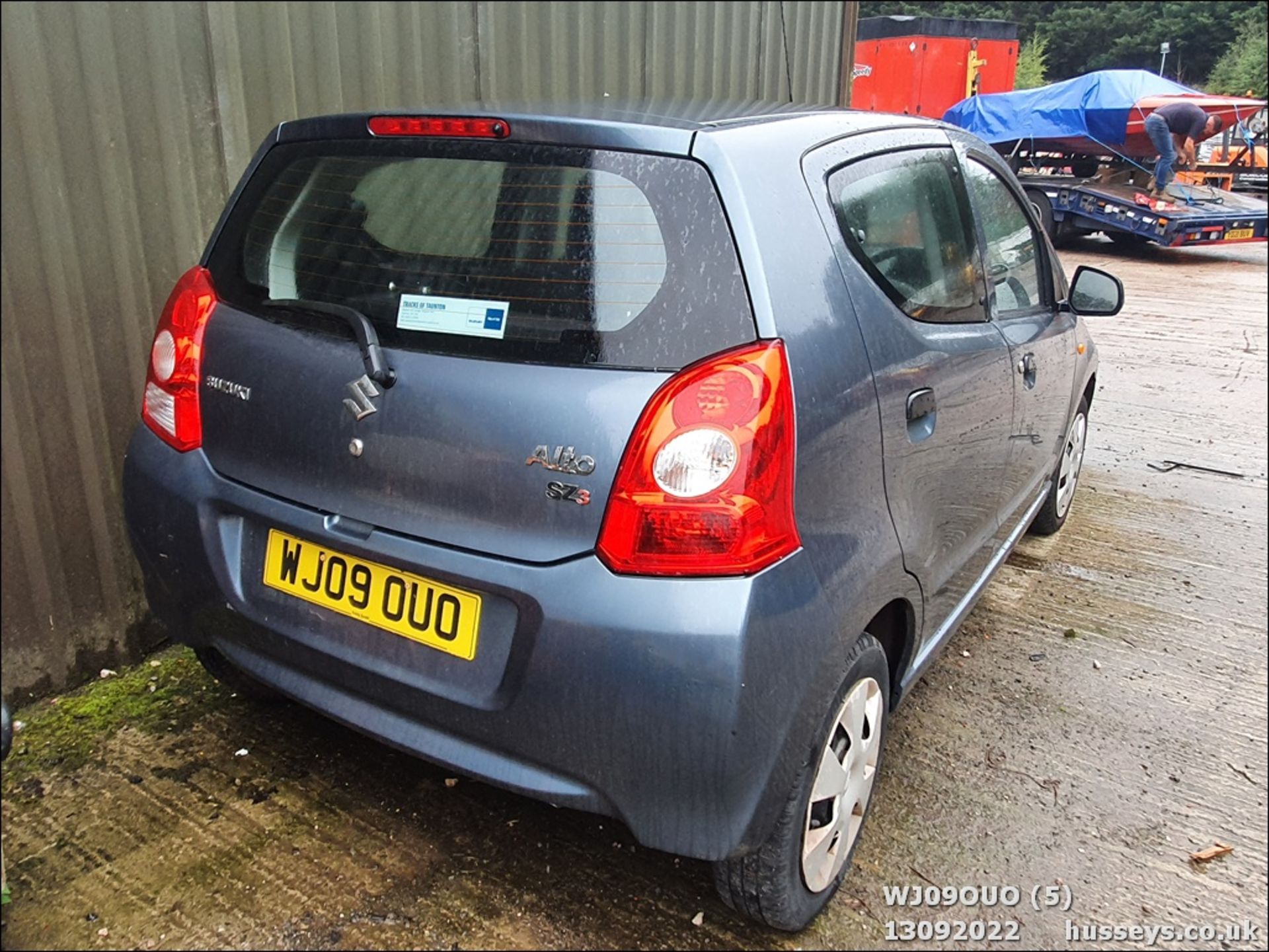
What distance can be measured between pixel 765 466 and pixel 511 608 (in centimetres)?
52

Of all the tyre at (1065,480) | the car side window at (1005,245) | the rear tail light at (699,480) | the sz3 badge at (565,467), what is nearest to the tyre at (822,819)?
the rear tail light at (699,480)

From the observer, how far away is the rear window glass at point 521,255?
1816mm

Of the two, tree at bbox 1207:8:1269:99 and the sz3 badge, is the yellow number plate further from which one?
tree at bbox 1207:8:1269:99

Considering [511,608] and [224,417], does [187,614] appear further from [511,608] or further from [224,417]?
[511,608]

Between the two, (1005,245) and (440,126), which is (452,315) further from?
(1005,245)

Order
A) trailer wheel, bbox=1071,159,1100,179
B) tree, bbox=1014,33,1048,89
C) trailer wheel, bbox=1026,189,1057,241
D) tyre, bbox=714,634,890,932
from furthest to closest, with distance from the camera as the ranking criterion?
tree, bbox=1014,33,1048,89
trailer wheel, bbox=1071,159,1100,179
trailer wheel, bbox=1026,189,1057,241
tyre, bbox=714,634,890,932

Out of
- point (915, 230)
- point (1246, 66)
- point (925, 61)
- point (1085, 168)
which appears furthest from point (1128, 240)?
point (1246, 66)

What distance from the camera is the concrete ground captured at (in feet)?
7.00

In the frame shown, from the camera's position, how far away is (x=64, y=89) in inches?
103

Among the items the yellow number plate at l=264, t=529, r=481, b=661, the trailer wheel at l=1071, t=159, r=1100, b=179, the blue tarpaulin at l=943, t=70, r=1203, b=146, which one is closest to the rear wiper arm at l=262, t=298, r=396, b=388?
the yellow number plate at l=264, t=529, r=481, b=661

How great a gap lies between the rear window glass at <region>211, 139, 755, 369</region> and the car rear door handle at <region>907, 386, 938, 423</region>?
2.06ft

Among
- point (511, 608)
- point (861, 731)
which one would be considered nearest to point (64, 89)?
point (511, 608)

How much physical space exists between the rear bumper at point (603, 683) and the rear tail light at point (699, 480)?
4 cm

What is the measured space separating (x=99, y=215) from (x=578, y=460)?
1.82 meters
